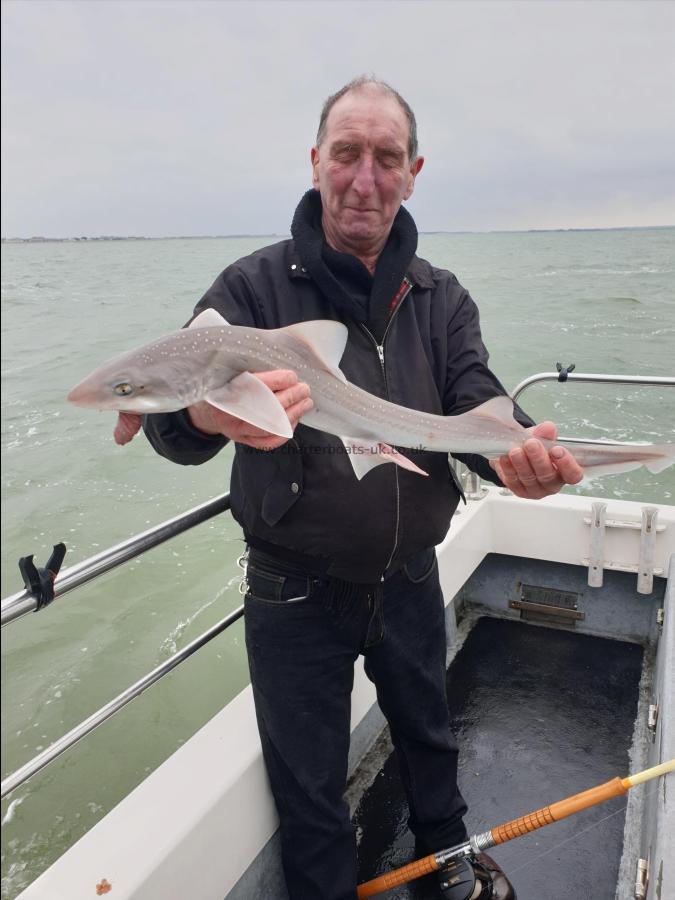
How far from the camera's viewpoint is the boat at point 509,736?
5.65ft

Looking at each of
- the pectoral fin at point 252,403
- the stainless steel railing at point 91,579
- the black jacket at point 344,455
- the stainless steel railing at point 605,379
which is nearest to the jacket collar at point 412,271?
the black jacket at point 344,455

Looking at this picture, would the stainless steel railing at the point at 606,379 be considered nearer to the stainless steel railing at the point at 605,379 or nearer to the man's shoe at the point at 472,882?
the stainless steel railing at the point at 605,379

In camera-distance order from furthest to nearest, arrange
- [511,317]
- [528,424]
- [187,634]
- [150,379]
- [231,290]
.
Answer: [511,317] → [187,634] → [528,424] → [231,290] → [150,379]

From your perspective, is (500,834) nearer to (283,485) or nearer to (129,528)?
(283,485)

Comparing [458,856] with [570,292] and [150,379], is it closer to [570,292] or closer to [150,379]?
[150,379]

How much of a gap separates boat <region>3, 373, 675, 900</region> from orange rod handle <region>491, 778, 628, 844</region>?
4.7 inches

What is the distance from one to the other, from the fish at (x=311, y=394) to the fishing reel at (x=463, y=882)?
1377 mm

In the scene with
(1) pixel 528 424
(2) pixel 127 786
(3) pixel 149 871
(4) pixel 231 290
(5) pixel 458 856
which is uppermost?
(4) pixel 231 290

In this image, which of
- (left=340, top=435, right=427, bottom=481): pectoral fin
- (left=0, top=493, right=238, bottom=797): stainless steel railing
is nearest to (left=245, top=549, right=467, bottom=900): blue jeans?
(left=0, top=493, right=238, bottom=797): stainless steel railing

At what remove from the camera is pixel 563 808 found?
1957mm

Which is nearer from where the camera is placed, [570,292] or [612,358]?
[612,358]

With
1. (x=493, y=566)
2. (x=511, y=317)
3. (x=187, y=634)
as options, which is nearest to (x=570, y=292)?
(x=511, y=317)

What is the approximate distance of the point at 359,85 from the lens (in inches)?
75.6

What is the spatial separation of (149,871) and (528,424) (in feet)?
5.08
